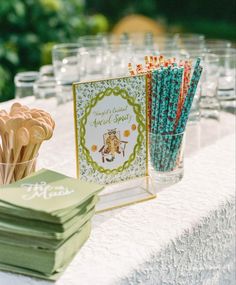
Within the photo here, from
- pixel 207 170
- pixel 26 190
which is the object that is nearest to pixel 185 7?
pixel 207 170

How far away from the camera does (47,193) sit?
1.03m

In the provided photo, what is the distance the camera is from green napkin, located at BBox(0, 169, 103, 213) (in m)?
0.97

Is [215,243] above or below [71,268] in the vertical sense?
below

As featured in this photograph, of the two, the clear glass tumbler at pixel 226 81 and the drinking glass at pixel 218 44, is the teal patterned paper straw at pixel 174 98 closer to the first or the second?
the clear glass tumbler at pixel 226 81

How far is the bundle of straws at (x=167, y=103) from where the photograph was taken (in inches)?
50.6

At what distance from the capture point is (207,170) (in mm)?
1470

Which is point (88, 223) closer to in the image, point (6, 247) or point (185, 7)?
point (6, 247)

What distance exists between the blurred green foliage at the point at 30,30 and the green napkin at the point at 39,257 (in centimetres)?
318

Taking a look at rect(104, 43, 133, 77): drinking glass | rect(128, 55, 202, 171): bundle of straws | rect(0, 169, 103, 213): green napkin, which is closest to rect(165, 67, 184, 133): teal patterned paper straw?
rect(128, 55, 202, 171): bundle of straws

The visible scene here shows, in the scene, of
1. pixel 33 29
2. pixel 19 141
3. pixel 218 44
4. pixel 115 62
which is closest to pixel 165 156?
pixel 19 141

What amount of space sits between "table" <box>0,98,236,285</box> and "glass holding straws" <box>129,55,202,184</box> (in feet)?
0.20

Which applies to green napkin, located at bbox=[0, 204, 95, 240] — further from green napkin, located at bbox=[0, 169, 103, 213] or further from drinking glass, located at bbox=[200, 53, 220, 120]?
drinking glass, located at bbox=[200, 53, 220, 120]

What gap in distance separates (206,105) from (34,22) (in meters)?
2.70

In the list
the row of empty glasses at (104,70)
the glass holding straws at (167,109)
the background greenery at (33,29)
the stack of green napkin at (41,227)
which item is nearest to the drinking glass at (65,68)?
the row of empty glasses at (104,70)
